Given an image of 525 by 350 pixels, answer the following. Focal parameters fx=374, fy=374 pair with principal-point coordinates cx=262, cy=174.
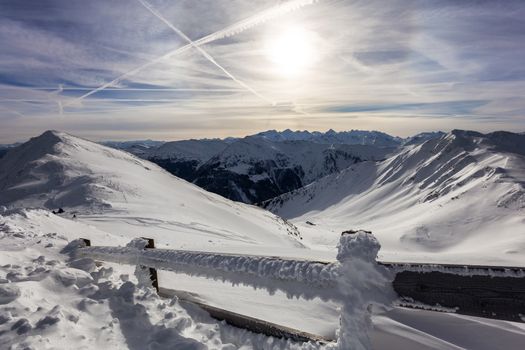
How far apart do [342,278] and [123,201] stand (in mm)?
31818

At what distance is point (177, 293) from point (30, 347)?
2532 millimetres

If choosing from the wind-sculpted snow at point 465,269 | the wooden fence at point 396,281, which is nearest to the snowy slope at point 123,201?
the wooden fence at point 396,281

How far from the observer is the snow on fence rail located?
337 cm

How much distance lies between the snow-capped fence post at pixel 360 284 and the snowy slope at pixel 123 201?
44.3 feet

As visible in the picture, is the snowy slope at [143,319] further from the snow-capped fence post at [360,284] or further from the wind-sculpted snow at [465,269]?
the wind-sculpted snow at [465,269]

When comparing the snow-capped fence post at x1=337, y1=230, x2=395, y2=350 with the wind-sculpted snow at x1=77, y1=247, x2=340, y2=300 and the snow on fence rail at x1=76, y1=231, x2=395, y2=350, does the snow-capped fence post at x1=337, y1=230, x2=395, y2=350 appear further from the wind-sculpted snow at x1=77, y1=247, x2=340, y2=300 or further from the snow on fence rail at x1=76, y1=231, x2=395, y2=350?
the wind-sculpted snow at x1=77, y1=247, x2=340, y2=300

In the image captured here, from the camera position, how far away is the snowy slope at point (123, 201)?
23312 mm

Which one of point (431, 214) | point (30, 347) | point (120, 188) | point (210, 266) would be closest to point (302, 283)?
A: point (210, 266)

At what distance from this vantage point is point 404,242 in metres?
95.4

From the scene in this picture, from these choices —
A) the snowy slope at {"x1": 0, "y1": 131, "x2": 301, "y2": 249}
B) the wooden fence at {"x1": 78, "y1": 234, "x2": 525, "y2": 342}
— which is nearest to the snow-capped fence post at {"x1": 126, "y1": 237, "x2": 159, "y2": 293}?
the wooden fence at {"x1": 78, "y1": 234, "x2": 525, "y2": 342}

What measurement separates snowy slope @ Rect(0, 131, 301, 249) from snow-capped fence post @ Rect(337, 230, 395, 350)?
44.3 ft

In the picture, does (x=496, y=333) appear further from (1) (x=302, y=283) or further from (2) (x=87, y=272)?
(2) (x=87, y=272)

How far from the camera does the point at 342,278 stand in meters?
3.49

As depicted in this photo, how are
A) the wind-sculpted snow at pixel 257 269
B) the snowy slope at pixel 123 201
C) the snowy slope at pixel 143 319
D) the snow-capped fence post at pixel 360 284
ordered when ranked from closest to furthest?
the snow-capped fence post at pixel 360 284 < the wind-sculpted snow at pixel 257 269 < the snowy slope at pixel 143 319 < the snowy slope at pixel 123 201
